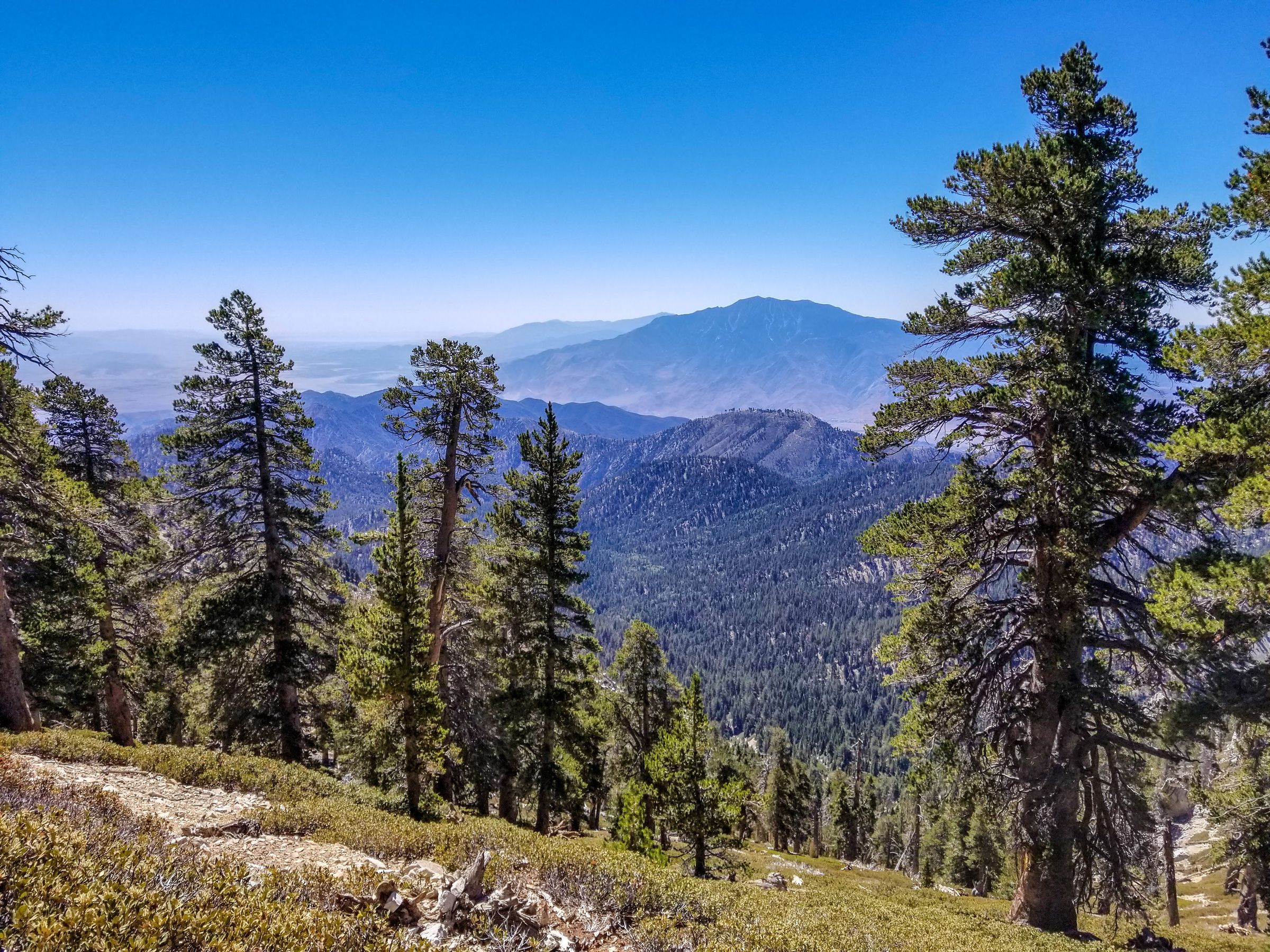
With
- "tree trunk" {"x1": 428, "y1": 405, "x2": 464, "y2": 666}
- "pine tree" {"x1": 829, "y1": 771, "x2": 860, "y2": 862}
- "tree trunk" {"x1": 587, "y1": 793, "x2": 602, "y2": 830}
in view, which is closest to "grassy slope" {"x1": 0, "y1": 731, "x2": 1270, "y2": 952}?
"tree trunk" {"x1": 428, "y1": 405, "x2": 464, "y2": 666}

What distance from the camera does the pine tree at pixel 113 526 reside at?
691 inches

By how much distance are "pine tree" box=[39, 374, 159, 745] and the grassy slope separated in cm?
404

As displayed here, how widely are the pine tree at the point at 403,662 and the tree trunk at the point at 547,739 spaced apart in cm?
414

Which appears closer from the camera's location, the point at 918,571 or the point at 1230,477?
the point at 1230,477

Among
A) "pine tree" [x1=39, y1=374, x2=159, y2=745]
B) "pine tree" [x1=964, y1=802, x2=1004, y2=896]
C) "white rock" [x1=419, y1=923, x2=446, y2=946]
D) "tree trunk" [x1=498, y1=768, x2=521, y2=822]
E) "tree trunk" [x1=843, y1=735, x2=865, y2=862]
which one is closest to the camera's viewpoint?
"white rock" [x1=419, y1=923, x2=446, y2=946]

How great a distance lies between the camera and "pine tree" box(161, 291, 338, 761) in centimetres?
1759

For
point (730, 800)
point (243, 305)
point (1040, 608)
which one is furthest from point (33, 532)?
point (1040, 608)

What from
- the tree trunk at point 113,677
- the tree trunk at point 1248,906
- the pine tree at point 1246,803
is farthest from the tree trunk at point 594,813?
the pine tree at point 1246,803

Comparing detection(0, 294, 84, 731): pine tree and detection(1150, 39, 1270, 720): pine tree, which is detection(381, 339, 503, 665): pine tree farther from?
detection(1150, 39, 1270, 720): pine tree

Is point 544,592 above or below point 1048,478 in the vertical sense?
below

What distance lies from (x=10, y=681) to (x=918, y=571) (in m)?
21.5

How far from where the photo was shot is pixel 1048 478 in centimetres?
938

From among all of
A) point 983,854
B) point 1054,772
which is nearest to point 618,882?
point 1054,772

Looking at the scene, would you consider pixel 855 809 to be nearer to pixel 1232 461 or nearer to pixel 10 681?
pixel 1232 461
